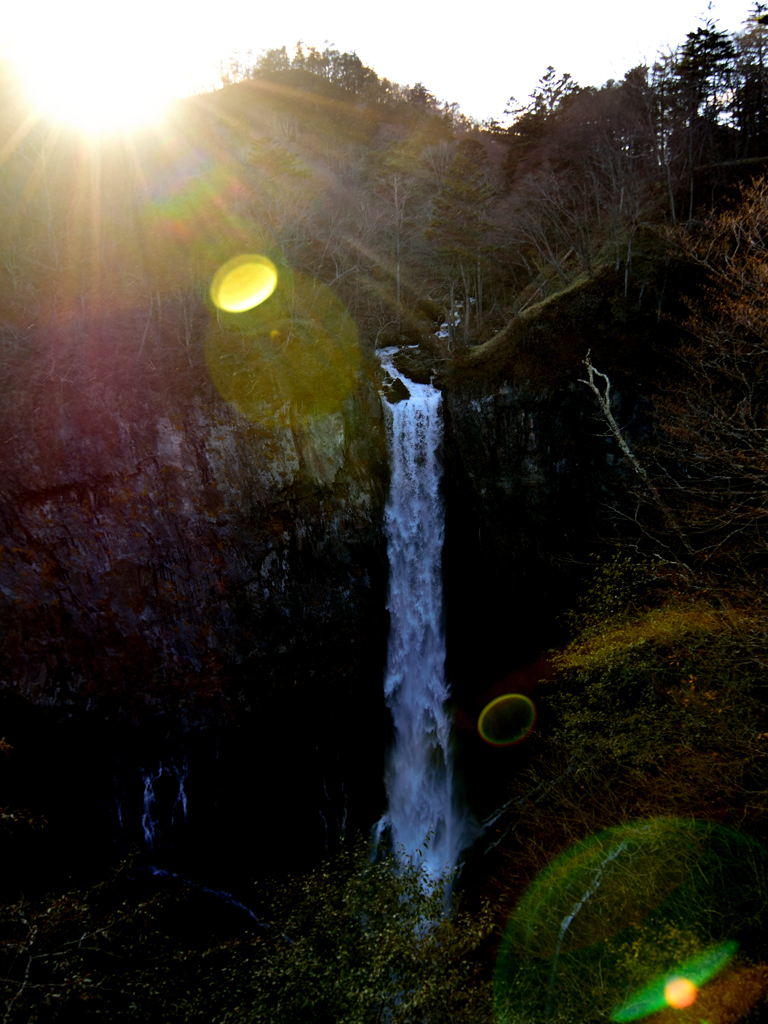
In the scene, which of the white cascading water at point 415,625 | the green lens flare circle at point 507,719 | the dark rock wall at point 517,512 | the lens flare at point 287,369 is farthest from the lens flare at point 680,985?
the lens flare at point 287,369

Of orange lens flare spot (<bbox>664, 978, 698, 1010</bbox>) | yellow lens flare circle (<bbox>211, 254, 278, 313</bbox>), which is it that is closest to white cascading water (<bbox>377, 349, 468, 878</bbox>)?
yellow lens flare circle (<bbox>211, 254, 278, 313</bbox>)

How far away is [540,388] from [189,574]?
1352 centimetres

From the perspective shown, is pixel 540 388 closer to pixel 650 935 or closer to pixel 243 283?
pixel 243 283

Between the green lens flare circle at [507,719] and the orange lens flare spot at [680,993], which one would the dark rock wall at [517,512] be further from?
the orange lens flare spot at [680,993]

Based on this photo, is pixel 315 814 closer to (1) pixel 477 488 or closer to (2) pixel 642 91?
(1) pixel 477 488

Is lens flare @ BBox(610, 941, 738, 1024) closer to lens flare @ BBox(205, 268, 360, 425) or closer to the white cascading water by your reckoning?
the white cascading water

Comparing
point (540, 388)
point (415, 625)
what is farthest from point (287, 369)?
point (415, 625)

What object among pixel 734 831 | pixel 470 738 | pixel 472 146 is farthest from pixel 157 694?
pixel 472 146

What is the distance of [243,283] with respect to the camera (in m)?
21.3

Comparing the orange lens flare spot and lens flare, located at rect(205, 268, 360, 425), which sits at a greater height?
lens flare, located at rect(205, 268, 360, 425)

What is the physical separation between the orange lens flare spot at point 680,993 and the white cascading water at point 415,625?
11.3 metres

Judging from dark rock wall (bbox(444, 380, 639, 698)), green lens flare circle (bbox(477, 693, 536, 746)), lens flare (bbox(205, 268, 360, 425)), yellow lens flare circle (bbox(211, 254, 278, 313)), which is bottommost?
green lens flare circle (bbox(477, 693, 536, 746))

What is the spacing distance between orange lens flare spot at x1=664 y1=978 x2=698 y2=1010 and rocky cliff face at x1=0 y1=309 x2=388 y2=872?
40.1 feet

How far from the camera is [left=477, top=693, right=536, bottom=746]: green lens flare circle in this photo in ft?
61.5
